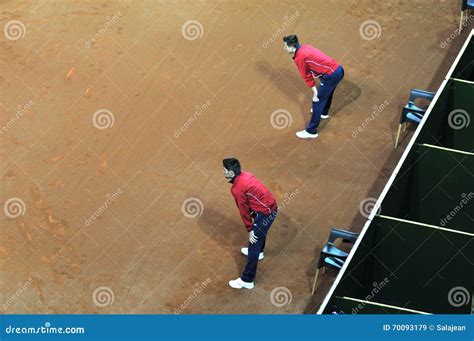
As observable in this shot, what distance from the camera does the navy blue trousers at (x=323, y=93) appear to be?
48.7 feet

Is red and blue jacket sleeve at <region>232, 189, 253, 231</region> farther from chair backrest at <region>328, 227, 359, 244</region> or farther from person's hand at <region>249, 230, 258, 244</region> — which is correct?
chair backrest at <region>328, 227, 359, 244</region>

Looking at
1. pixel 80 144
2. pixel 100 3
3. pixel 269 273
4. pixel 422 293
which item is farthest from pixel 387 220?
pixel 100 3

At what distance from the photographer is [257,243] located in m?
12.8

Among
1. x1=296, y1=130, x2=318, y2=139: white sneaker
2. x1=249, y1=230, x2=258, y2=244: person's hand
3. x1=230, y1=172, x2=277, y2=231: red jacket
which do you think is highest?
x1=296, y1=130, x2=318, y2=139: white sneaker

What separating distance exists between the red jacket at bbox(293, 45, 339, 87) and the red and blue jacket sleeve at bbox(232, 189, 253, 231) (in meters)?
2.56

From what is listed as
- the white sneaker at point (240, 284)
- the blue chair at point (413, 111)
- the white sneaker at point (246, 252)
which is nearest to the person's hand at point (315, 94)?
the blue chair at point (413, 111)

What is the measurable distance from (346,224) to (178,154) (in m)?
2.43

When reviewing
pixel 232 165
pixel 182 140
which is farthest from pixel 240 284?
pixel 182 140

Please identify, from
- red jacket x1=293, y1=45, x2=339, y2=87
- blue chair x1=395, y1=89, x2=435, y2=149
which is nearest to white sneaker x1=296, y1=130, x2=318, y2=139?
red jacket x1=293, y1=45, x2=339, y2=87

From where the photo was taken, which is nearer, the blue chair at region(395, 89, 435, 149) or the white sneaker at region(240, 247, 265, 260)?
the white sneaker at region(240, 247, 265, 260)

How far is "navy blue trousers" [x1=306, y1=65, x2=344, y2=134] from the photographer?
14836mm

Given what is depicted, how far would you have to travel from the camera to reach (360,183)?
572 inches

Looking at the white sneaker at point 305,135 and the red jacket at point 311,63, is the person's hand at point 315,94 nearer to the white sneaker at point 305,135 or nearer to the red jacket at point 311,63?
the red jacket at point 311,63

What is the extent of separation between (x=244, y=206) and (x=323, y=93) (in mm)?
2682
